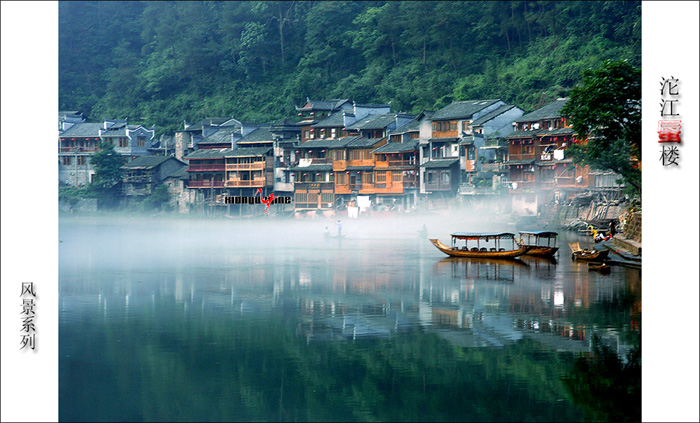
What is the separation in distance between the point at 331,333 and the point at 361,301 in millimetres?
5659

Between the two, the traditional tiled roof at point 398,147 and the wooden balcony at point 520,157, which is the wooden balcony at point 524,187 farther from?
the traditional tiled roof at point 398,147

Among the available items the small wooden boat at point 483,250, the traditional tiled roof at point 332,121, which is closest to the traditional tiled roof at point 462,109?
the traditional tiled roof at point 332,121

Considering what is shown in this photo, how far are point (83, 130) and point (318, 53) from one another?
28.4 m

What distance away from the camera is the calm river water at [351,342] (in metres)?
15.8

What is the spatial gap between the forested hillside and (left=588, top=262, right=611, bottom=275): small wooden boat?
32669 millimetres

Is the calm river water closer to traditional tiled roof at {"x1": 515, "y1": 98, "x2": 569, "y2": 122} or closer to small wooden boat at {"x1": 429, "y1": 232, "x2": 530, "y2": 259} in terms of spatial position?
small wooden boat at {"x1": 429, "y1": 232, "x2": 530, "y2": 259}

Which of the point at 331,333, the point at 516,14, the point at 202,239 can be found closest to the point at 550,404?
the point at 331,333

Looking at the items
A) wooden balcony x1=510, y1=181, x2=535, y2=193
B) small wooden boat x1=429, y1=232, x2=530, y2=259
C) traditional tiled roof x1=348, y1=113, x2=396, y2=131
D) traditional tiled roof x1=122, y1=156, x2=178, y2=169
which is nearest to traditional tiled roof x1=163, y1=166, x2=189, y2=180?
traditional tiled roof x1=122, y1=156, x2=178, y2=169

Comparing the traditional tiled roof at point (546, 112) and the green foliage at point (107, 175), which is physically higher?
the traditional tiled roof at point (546, 112)

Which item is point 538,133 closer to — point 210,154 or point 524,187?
point 524,187

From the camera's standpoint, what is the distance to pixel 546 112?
198 ft

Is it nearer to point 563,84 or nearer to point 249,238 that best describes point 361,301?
point 249,238

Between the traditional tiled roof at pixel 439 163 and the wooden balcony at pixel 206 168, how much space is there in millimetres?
23840

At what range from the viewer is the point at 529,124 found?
61375 millimetres
